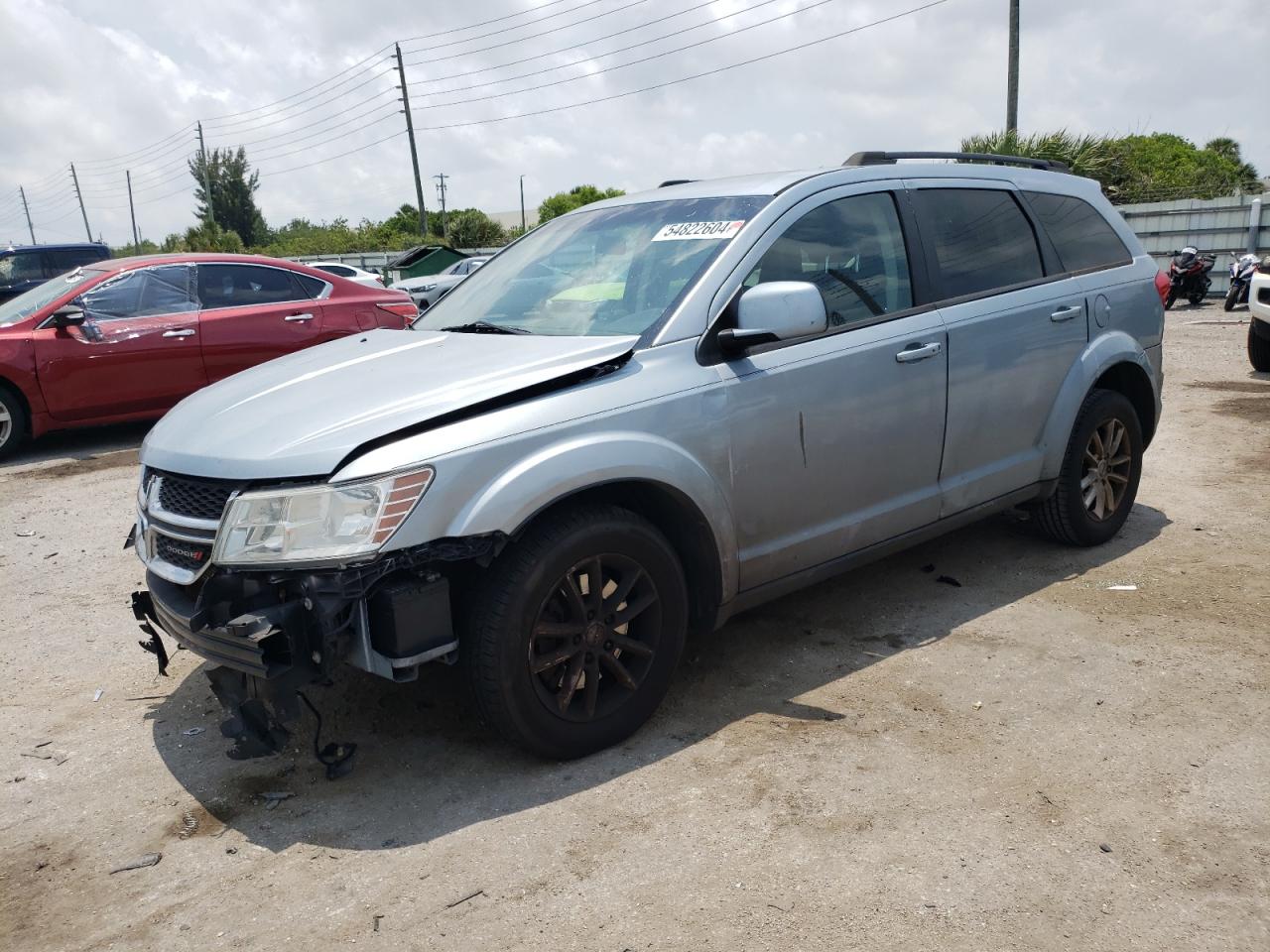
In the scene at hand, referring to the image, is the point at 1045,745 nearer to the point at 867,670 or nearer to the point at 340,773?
the point at 867,670

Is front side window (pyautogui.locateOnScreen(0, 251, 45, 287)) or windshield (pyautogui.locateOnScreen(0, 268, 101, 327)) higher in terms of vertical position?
front side window (pyautogui.locateOnScreen(0, 251, 45, 287))

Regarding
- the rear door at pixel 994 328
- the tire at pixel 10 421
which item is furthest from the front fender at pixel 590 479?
the tire at pixel 10 421

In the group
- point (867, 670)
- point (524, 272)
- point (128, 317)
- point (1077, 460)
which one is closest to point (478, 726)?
point (867, 670)

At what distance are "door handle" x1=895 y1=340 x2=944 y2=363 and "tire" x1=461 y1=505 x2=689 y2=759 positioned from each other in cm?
131

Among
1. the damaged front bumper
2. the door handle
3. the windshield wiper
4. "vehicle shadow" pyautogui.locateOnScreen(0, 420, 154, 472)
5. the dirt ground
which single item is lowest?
the dirt ground

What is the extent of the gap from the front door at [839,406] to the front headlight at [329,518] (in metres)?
1.20

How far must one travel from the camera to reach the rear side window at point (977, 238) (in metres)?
4.42

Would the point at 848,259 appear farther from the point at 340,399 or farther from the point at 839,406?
the point at 340,399

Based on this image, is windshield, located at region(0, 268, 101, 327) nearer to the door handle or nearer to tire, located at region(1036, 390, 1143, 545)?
the door handle

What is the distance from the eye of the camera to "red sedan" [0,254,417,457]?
8508 millimetres

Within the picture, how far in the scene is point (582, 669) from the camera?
3.32 metres

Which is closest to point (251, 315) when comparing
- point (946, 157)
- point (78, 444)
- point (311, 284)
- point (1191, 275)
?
point (311, 284)

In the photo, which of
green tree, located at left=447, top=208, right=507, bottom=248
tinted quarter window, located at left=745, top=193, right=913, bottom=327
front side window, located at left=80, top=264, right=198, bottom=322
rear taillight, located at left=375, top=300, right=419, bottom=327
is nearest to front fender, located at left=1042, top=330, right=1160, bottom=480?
tinted quarter window, located at left=745, top=193, right=913, bottom=327

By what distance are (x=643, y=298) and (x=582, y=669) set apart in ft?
4.38
